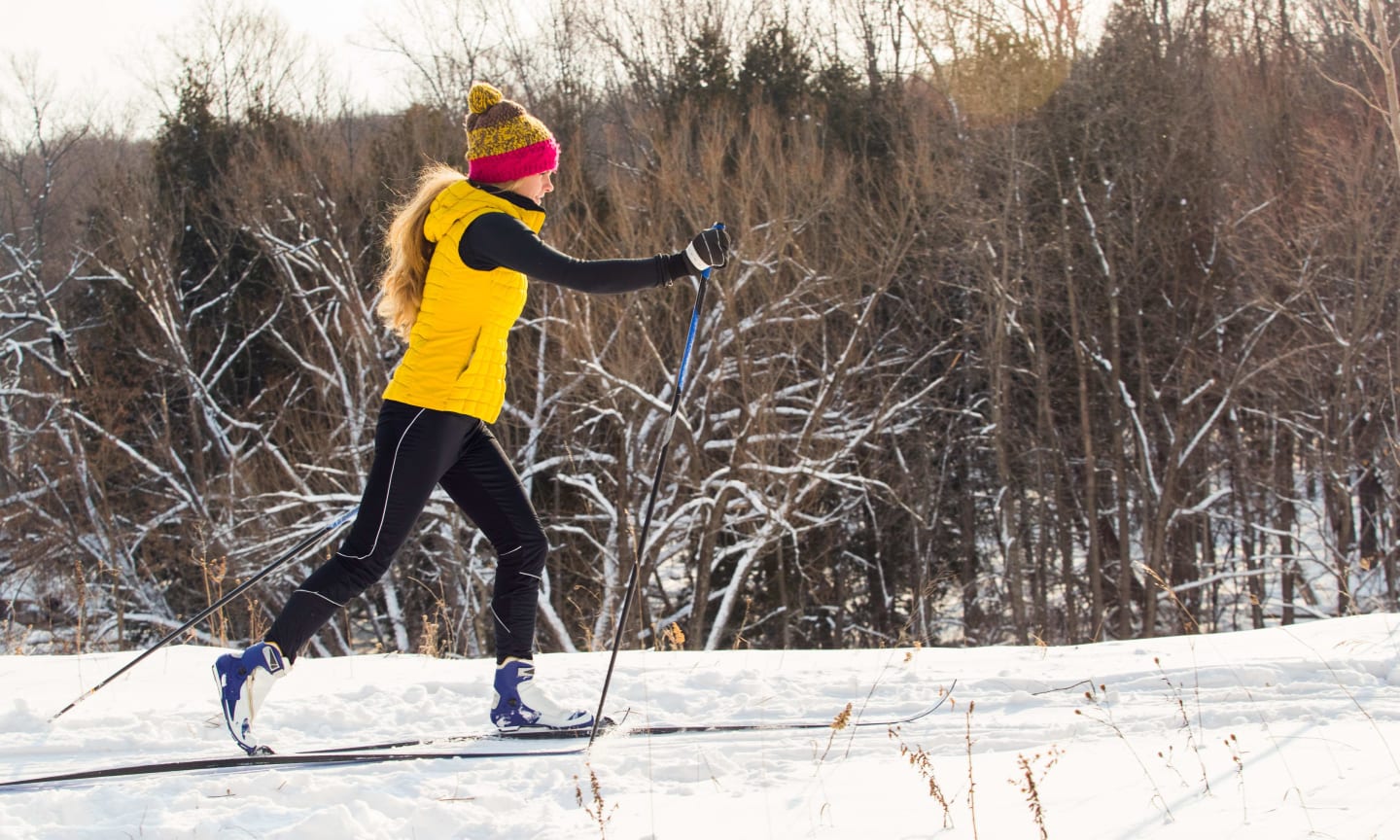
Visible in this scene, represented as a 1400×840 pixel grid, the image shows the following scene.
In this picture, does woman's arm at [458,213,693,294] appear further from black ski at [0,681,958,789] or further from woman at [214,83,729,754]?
black ski at [0,681,958,789]

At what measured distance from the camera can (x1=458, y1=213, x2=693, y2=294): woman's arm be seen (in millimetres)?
3029

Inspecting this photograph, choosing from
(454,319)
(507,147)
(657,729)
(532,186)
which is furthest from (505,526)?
(507,147)

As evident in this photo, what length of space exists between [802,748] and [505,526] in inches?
44.0

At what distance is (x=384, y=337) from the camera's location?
1842cm

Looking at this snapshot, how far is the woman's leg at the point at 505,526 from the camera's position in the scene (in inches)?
135

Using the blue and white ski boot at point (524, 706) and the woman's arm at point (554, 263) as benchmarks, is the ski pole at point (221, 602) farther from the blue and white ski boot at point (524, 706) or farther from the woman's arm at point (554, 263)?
the woman's arm at point (554, 263)

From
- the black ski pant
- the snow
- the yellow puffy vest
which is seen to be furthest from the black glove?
the snow

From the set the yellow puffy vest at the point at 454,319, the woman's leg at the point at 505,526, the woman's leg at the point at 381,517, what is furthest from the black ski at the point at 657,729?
the yellow puffy vest at the point at 454,319

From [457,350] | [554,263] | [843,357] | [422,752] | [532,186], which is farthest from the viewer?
[843,357]

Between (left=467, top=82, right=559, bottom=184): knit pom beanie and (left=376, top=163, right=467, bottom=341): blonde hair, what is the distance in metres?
0.10

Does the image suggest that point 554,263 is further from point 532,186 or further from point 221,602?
point 221,602

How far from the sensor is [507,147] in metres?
3.34

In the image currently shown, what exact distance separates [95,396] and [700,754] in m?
20.1

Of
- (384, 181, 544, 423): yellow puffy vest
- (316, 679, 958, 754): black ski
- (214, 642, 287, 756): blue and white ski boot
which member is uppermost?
(384, 181, 544, 423): yellow puffy vest
